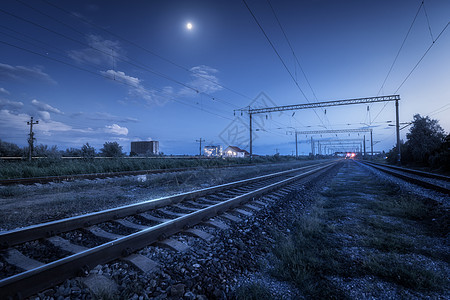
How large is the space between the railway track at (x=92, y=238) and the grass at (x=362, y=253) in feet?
5.50

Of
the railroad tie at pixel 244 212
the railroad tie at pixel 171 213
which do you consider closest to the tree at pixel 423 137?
the railroad tie at pixel 244 212

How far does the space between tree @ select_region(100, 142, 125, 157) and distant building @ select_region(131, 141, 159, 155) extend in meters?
23.4

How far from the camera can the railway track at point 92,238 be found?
2.24 m

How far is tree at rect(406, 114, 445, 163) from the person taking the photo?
89.1ft

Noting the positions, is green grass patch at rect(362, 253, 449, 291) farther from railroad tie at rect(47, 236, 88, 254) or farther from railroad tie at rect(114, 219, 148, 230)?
railroad tie at rect(47, 236, 88, 254)

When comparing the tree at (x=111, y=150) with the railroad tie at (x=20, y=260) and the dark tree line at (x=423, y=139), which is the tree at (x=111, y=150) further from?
the dark tree line at (x=423, y=139)

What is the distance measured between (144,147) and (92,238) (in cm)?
6207

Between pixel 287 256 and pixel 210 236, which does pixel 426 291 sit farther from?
pixel 210 236

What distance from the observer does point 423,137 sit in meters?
28.3

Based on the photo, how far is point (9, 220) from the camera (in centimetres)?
484

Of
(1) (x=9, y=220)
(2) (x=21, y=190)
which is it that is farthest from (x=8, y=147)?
(1) (x=9, y=220)

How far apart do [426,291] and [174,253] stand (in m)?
3.34

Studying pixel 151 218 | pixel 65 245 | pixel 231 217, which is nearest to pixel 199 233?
pixel 231 217

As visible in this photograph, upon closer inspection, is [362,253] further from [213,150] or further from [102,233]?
[213,150]
